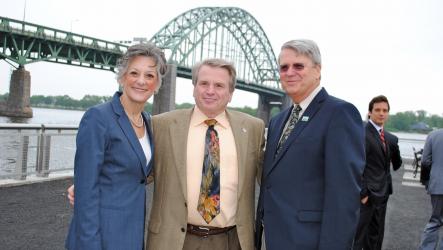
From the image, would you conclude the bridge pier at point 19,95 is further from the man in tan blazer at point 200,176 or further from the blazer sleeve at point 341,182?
the blazer sleeve at point 341,182

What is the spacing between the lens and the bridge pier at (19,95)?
3825cm

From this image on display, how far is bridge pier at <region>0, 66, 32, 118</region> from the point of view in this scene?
38250mm

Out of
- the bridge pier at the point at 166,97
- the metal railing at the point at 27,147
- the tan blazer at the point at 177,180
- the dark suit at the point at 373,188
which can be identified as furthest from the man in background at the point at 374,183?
the bridge pier at the point at 166,97

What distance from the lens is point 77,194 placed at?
1918 millimetres

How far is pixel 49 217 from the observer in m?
4.81

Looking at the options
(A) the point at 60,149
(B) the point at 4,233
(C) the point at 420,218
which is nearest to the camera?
(B) the point at 4,233

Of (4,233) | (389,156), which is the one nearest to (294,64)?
(389,156)

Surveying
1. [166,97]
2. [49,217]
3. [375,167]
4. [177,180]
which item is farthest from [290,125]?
[166,97]

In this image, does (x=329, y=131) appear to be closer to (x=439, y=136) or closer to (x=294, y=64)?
(x=294, y=64)

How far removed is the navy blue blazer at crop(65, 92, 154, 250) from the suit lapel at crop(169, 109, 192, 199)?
8.1 inches

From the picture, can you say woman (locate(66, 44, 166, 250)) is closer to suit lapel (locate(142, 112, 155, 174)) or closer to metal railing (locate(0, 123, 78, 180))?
suit lapel (locate(142, 112, 155, 174))

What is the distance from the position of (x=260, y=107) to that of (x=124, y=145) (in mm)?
64991

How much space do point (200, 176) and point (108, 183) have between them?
533 mm

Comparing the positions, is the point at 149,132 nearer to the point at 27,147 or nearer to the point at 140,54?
the point at 140,54
